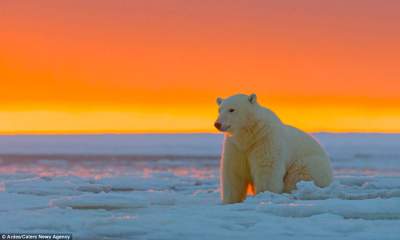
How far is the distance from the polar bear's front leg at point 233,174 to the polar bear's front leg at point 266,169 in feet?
0.35

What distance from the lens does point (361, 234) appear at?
5.14 metres

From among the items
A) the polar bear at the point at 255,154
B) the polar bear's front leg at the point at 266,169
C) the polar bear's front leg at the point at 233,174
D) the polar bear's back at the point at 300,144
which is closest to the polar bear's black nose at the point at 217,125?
the polar bear at the point at 255,154

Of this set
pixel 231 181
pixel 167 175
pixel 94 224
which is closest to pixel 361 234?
pixel 94 224

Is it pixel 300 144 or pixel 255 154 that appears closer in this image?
pixel 255 154

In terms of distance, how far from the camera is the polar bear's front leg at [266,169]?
7.29 metres

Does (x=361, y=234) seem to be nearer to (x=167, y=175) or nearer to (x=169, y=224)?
(x=169, y=224)

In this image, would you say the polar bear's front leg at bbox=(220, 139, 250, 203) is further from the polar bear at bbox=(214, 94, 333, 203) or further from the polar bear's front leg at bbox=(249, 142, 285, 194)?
the polar bear's front leg at bbox=(249, 142, 285, 194)

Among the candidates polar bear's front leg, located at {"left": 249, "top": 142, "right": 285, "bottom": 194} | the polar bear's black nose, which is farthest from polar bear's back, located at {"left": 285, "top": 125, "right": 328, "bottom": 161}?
the polar bear's black nose

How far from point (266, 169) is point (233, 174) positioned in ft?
1.08

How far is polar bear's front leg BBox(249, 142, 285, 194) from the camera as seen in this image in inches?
287

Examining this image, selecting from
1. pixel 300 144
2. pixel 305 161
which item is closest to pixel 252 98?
pixel 300 144

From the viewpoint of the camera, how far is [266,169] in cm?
732

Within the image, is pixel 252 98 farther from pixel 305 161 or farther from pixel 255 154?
pixel 305 161

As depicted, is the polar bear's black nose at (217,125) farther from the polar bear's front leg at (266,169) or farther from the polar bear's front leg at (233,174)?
the polar bear's front leg at (266,169)
